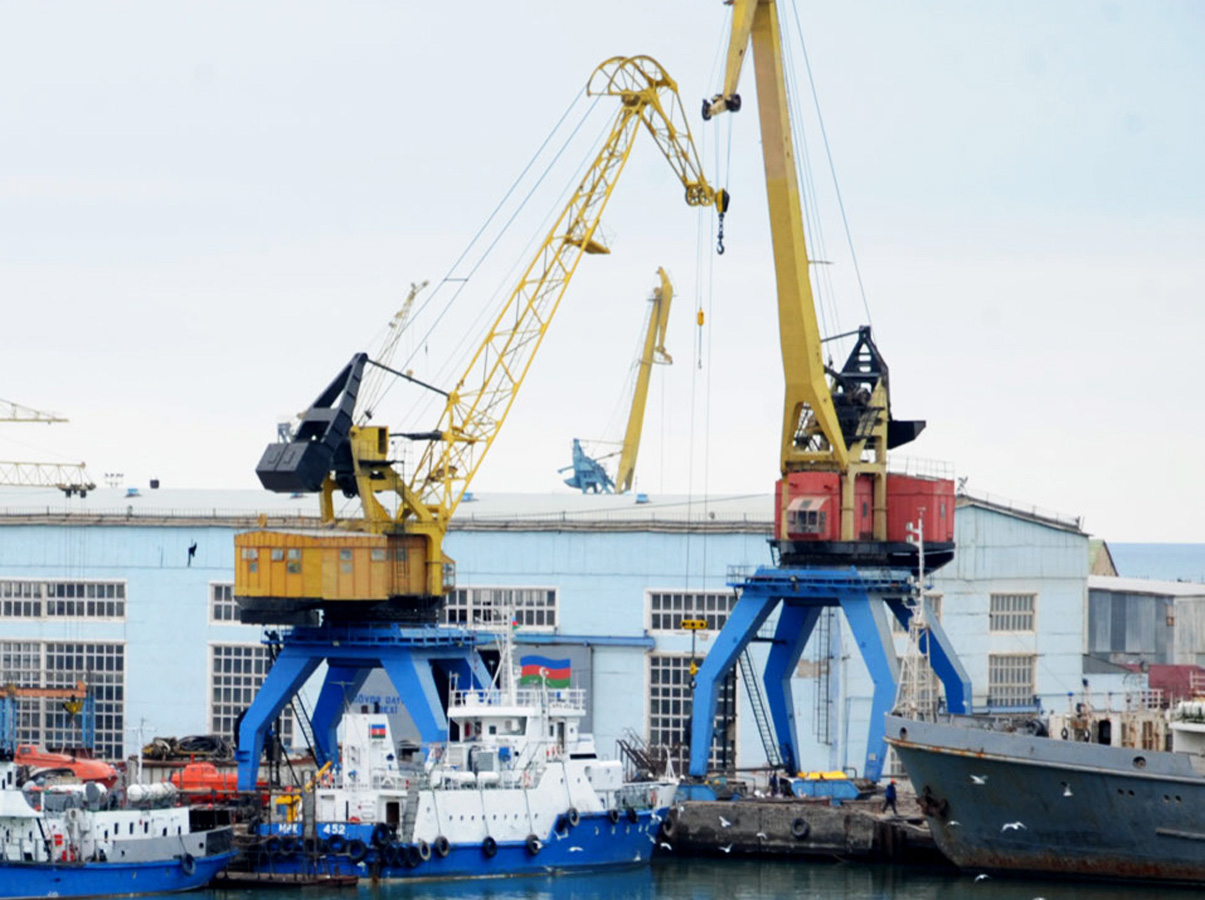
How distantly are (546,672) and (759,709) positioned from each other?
996 cm

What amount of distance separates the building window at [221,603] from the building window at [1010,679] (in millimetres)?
21798

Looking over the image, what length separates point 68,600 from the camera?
76188 millimetres

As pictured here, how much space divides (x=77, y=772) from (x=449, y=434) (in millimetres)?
12555

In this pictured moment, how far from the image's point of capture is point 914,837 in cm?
5994

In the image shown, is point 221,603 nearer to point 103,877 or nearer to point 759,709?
point 759,709

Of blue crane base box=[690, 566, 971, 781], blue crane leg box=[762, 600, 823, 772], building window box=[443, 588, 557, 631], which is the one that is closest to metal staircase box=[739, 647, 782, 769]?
blue crane leg box=[762, 600, 823, 772]

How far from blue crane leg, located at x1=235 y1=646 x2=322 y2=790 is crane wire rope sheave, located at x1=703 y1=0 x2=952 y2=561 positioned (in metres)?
12.6

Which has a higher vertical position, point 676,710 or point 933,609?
point 933,609

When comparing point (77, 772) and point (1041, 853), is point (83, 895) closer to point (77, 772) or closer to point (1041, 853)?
point (77, 772)

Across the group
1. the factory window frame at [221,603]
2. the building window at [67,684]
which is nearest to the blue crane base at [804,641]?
the factory window frame at [221,603]

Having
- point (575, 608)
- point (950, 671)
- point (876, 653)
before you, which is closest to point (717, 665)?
point (876, 653)

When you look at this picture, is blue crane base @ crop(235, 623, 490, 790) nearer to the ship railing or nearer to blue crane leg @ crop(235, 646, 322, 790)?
blue crane leg @ crop(235, 646, 322, 790)

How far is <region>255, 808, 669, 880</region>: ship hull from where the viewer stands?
187ft

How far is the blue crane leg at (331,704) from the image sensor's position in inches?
2584
